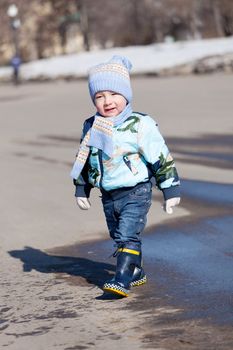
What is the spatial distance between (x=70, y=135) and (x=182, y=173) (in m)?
6.13

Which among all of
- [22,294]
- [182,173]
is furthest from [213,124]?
[22,294]

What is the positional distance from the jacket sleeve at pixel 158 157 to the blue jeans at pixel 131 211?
141 millimetres

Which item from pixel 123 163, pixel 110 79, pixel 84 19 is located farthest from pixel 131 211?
pixel 84 19

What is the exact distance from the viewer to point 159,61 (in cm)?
4722

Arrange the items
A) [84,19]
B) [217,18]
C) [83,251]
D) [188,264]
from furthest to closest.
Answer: [84,19] < [217,18] < [83,251] < [188,264]

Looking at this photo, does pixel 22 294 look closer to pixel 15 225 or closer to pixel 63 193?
pixel 15 225

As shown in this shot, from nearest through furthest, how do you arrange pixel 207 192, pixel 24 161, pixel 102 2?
pixel 207 192, pixel 24 161, pixel 102 2

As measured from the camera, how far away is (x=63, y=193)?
11375mm

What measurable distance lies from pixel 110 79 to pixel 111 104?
15 centimetres

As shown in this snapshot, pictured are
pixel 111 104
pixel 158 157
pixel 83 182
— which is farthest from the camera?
pixel 83 182

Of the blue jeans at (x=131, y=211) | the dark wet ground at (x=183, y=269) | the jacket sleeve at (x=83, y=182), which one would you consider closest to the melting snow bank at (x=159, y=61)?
the dark wet ground at (x=183, y=269)

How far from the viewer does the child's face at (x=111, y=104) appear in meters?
6.43

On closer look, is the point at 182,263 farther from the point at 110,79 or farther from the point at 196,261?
the point at 110,79

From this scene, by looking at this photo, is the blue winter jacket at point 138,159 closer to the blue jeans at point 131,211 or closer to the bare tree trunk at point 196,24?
the blue jeans at point 131,211
